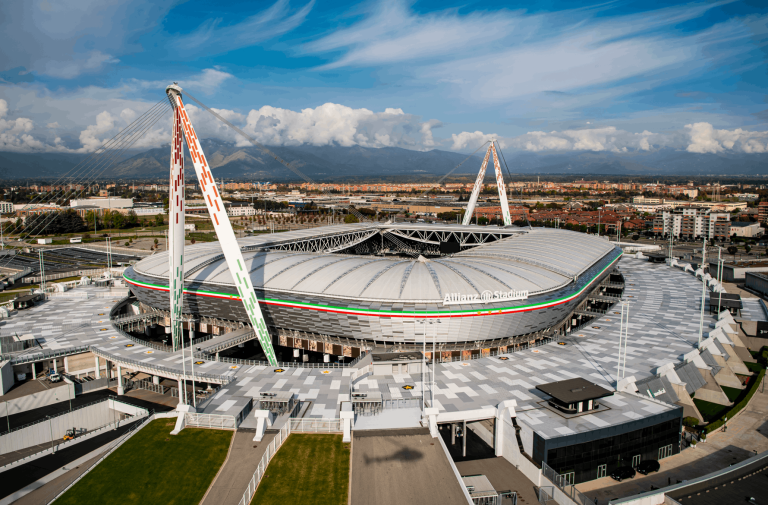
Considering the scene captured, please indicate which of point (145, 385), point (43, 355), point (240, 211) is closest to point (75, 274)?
point (43, 355)

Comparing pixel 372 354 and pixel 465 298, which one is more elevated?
pixel 465 298

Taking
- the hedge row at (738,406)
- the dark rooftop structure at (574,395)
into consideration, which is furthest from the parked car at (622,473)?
the hedge row at (738,406)

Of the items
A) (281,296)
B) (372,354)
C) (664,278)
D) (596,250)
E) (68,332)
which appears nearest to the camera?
(372,354)

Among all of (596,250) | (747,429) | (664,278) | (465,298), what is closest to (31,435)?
(465,298)

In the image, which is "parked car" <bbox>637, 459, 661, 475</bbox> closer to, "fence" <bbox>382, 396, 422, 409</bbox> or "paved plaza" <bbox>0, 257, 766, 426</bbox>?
"paved plaza" <bbox>0, 257, 766, 426</bbox>

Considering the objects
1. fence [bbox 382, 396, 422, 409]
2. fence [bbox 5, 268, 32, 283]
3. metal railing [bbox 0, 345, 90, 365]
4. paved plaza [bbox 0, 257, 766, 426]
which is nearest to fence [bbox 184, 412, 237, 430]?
paved plaza [bbox 0, 257, 766, 426]

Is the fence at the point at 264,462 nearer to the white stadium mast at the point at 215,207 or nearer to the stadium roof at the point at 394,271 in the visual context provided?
the white stadium mast at the point at 215,207

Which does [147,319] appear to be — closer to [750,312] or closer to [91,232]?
[750,312]
